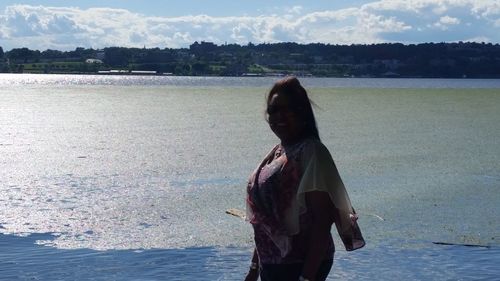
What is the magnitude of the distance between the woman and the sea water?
10.2ft

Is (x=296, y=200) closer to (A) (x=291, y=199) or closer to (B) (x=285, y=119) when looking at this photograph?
(A) (x=291, y=199)

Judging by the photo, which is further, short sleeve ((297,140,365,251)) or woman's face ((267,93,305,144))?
woman's face ((267,93,305,144))

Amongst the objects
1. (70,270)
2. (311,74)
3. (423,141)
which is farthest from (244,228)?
(311,74)

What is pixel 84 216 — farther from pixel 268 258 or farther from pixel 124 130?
pixel 124 130

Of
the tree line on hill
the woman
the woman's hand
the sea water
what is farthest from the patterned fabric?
the tree line on hill

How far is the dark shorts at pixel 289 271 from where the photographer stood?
2.98m

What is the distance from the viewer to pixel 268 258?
3037mm

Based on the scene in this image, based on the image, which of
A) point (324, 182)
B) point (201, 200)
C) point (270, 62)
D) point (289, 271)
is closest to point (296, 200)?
point (324, 182)

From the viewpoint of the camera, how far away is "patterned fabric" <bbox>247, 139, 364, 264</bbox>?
2.87 metres

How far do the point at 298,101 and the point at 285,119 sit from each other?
0.08 meters

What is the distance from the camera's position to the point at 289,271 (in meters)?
2.99

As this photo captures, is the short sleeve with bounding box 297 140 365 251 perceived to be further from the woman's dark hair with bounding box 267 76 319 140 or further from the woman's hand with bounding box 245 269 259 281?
the woman's hand with bounding box 245 269 259 281

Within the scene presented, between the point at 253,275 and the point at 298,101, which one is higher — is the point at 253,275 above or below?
below

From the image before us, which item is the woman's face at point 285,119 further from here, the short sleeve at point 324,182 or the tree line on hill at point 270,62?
the tree line on hill at point 270,62
